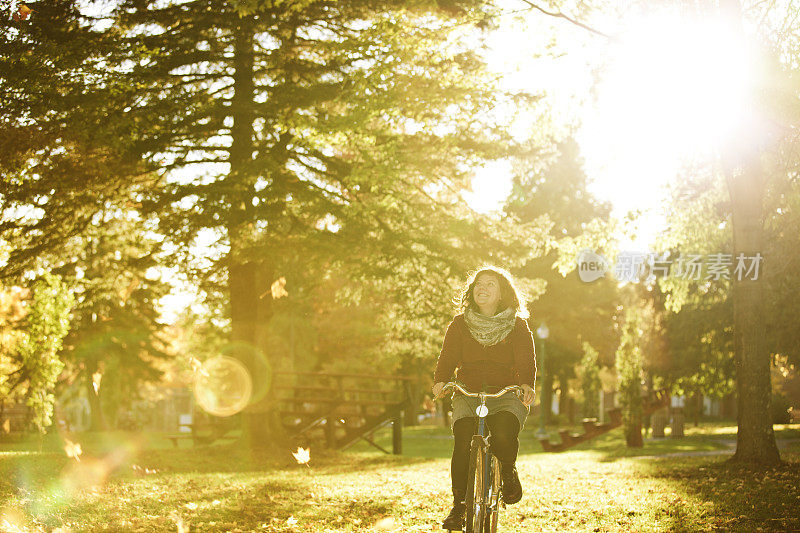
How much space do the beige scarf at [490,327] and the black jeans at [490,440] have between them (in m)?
0.56

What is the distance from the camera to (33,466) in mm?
11930

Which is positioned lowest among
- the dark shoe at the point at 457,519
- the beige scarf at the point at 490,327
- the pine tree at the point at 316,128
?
the dark shoe at the point at 457,519

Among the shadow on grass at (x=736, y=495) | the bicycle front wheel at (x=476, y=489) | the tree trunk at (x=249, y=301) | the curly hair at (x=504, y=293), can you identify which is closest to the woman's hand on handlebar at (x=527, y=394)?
the bicycle front wheel at (x=476, y=489)

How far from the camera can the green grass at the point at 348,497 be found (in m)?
8.59

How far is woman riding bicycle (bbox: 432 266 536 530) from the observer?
256 inches

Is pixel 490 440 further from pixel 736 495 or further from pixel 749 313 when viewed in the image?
pixel 749 313

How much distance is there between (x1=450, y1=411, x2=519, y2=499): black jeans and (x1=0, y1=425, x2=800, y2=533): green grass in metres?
2.28

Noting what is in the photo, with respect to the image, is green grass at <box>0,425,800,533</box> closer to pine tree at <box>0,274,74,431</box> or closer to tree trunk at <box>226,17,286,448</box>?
pine tree at <box>0,274,74,431</box>

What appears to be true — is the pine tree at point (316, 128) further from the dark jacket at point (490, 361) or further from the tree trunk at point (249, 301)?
the dark jacket at point (490, 361)

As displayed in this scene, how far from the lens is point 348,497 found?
1102cm

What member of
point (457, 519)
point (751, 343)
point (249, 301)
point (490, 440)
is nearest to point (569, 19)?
point (751, 343)

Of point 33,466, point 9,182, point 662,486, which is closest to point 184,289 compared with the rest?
point 9,182

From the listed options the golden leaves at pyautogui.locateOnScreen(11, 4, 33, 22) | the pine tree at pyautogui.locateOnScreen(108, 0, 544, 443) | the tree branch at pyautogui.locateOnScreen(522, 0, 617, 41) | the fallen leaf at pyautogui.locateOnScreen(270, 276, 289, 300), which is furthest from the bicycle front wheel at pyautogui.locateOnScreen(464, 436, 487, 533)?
the fallen leaf at pyautogui.locateOnScreen(270, 276, 289, 300)

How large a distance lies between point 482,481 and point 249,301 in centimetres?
1339
